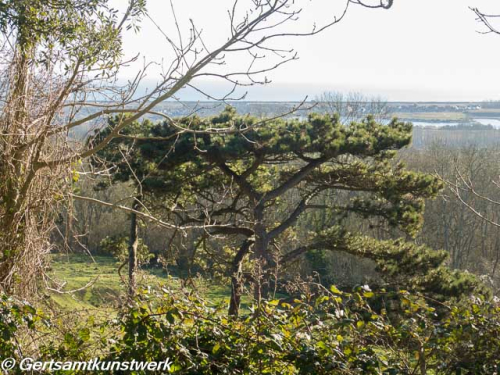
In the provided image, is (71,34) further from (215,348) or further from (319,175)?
(319,175)

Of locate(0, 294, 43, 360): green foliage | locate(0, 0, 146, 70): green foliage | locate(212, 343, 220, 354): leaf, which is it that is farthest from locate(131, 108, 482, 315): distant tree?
locate(212, 343, 220, 354): leaf

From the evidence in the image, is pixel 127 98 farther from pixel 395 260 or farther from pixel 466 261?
pixel 466 261

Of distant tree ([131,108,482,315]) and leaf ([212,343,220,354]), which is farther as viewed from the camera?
distant tree ([131,108,482,315])

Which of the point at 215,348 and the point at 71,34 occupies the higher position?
the point at 71,34

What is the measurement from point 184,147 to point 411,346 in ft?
22.8

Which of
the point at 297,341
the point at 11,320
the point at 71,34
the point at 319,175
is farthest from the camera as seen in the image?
the point at 319,175

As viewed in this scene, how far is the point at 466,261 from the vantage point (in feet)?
65.3

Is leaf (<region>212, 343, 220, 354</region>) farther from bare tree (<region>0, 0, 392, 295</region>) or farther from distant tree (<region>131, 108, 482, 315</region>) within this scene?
distant tree (<region>131, 108, 482, 315</region>)

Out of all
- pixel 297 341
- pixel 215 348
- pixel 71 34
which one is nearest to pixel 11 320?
pixel 215 348

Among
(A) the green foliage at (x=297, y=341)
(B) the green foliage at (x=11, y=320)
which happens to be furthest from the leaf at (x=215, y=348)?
(B) the green foliage at (x=11, y=320)

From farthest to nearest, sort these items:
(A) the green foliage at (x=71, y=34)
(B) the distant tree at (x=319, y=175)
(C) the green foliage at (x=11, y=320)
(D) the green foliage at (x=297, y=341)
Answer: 1. (B) the distant tree at (x=319, y=175)
2. (A) the green foliage at (x=71, y=34)
3. (C) the green foliage at (x=11, y=320)
4. (D) the green foliage at (x=297, y=341)

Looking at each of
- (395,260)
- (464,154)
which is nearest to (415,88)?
(464,154)

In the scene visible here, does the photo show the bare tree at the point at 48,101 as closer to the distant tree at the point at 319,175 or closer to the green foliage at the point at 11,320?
the green foliage at the point at 11,320

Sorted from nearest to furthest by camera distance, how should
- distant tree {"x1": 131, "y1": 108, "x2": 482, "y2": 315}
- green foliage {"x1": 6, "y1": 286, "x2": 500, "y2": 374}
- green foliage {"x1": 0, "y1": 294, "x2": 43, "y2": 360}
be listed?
green foliage {"x1": 6, "y1": 286, "x2": 500, "y2": 374}, green foliage {"x1": 0, "y1": 294, "x2": 43, "y2": 360}, distant tree {"x1": 131, "y1": 108, "x2": 482, "y2": 315}
